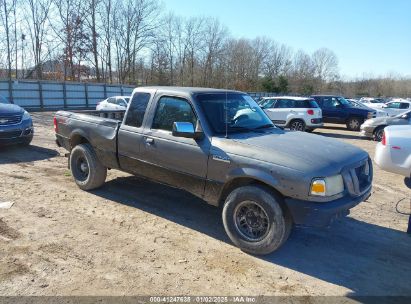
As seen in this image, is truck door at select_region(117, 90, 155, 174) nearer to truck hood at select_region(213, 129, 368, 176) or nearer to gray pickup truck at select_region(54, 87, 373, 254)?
gray pickup truck at select_region(54, 87, 373, 254)

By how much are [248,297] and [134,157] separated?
2.83 m

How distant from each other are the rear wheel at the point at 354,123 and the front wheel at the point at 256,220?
1640cm

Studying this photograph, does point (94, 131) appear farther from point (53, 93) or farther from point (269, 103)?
point (53, 93)

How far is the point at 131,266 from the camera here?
3.89m

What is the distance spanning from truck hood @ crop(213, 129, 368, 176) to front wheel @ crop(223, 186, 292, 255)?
421 millimetres

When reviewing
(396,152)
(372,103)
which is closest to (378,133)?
(396,152)

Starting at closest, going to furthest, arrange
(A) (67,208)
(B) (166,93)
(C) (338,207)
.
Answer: (C) (338,207)
(B) (166,93)
(A) (67,208)

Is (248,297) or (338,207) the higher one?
(338,207)

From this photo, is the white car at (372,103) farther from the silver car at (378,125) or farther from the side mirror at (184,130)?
the side mirror at (184,130)

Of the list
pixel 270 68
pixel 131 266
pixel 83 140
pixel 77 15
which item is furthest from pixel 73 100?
pixel 270 68

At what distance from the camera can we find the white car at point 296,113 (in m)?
15.9

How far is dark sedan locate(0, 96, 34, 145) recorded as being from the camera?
939 cm

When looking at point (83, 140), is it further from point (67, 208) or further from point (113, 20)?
point (113, 20)

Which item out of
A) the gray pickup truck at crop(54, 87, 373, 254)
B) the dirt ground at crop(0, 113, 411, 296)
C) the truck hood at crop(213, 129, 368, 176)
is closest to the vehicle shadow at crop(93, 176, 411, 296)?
the dirt ground at crop(0, 113, 411, 296)
